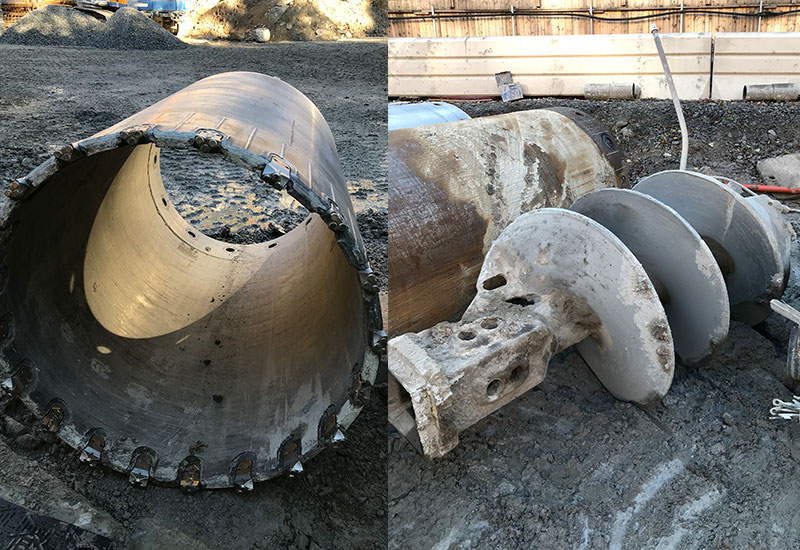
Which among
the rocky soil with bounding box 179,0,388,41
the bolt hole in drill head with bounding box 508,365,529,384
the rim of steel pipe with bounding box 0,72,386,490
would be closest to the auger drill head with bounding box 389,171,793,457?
the bolt hole in drill head with bounding box 508,365,529,384

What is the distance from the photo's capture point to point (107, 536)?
2.24 metres

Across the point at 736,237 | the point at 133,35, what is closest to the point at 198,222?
the point at 736,237

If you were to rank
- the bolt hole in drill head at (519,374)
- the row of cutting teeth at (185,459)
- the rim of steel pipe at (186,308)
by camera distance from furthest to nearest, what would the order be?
the bolt hole in drill head at (519,374), the row of cutting teeth at (185,459), the rim of steel pipe at (186,308)

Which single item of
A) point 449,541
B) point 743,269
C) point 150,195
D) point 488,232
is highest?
point 150,195

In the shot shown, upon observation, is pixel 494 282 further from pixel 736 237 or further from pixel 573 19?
pixel 573 19

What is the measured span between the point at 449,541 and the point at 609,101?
7.19 meters

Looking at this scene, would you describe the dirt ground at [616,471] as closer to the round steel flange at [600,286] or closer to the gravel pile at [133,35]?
the round steel flange at [600,286]

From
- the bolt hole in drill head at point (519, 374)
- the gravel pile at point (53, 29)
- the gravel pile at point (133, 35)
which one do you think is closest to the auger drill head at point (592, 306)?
the bolt hole in drill head at point (519, 374)

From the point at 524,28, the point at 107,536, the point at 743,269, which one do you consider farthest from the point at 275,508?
the point at 524,28

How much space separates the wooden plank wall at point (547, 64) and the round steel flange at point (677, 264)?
20.3ft

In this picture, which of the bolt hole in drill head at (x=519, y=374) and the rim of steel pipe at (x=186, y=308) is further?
the bolt hole in drill head at (x=519, y=374)

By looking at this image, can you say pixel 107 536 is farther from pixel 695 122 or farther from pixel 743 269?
pixel 695 122

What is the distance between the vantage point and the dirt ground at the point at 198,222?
2357mm

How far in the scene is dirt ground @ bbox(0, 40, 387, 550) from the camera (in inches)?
92.8
